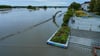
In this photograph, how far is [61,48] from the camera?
15.7 meters

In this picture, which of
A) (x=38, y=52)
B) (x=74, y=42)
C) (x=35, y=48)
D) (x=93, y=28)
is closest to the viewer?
(x=38, y=52)

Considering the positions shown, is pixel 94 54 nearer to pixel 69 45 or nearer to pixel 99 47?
pixel 99 47

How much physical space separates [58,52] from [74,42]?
9.97ft

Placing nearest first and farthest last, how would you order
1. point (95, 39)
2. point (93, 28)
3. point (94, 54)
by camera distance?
1. point (94, 54)
2. point (95, 39)
3. point (93, 28)

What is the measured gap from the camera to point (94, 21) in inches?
932

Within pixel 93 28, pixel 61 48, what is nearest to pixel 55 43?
pixel 61 48

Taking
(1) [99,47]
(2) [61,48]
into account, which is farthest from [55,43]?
(1) [99,47]

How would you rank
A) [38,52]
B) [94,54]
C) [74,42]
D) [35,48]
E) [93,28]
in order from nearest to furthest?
[94,54] < [38,52] < [35,48] < [74,42] < [93,28]

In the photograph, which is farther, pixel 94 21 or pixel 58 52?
pixel 94 21

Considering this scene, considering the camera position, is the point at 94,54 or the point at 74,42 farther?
the point at 74,42

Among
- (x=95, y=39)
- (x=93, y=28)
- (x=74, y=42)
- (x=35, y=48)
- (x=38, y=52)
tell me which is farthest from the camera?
(x=93, y=28)

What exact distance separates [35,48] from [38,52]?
1.18 meters

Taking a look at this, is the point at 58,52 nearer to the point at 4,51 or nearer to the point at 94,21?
the point at 4,51

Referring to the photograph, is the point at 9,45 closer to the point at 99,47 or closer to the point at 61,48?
the point at 61,48
